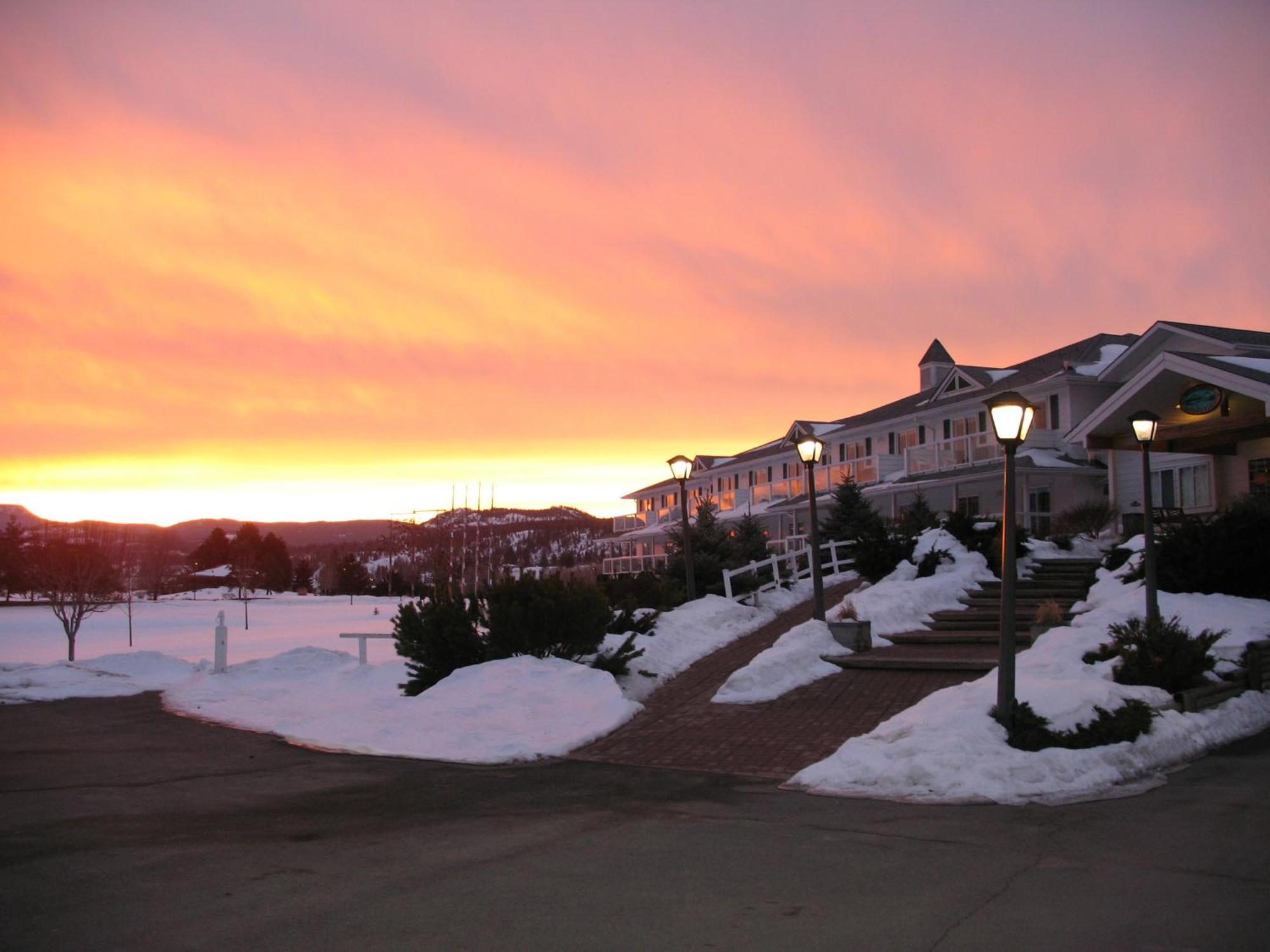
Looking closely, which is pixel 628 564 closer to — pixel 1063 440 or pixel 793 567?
pixel 793 567

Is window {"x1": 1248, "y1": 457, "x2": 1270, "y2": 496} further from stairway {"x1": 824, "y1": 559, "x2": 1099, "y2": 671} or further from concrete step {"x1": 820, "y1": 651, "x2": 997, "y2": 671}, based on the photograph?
concrete step {"x1": 820, "y1": 651, "x2": 997, "y2": 671}

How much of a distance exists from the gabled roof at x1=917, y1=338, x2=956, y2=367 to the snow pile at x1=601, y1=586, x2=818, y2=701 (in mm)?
30439

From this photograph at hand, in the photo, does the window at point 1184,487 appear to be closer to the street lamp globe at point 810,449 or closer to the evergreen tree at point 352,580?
the street lamp globe at point 810,449

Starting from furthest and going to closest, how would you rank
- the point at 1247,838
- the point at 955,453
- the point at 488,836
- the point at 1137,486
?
1. the point at 955,453
2. the point at 1137,486
3. the point at 488,836
4. the point at 1247,838

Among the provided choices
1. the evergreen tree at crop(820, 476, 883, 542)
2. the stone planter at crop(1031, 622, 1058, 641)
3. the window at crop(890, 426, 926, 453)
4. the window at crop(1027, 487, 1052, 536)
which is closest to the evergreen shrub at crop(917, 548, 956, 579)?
the stone planter at crop(1031, 622, 1058, 641)

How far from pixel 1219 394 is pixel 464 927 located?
72.2ft

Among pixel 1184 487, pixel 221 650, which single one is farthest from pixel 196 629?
pixel 1184 487

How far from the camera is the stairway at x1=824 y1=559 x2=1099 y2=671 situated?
49.7ft

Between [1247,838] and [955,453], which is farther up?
[955,453]

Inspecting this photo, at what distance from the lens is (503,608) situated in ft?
49.3

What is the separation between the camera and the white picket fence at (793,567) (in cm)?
2334

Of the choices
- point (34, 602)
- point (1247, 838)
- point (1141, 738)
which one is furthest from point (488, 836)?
point (34, 602)

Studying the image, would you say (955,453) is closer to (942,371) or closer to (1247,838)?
(942,371)

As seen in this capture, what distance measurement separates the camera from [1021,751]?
909cm
